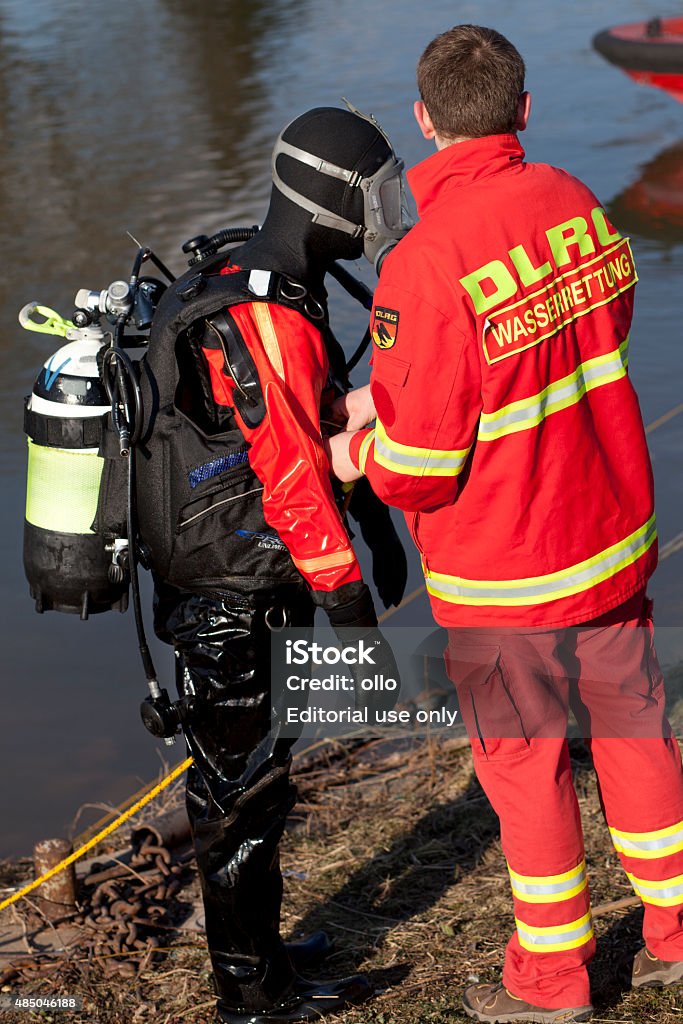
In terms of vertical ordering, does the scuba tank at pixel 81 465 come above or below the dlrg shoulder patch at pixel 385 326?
below

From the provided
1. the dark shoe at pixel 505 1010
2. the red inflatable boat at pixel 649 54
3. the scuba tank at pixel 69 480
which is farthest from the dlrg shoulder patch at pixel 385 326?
the red inflatable boat at pixel 649 54

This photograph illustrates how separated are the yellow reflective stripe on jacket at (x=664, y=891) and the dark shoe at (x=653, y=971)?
153 millimetres

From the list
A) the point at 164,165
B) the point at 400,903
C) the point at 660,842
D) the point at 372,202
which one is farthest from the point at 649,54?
the point at 660,842

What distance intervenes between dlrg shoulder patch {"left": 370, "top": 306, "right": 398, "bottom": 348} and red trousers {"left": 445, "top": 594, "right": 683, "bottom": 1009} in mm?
630

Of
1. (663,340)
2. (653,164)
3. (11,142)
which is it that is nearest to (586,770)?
(663,340)

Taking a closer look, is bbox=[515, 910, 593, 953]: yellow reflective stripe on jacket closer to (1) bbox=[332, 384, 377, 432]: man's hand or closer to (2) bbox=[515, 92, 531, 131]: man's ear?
(1) bbox=[332, 384, 377, 432]: man's hand

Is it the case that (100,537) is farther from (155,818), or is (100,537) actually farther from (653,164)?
(653,164)

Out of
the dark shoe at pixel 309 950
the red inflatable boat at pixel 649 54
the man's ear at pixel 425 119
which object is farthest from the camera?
the red inflatable boat at pixel 649 54

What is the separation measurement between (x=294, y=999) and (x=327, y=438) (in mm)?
1314

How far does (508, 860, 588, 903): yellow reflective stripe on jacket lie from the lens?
2613 millimetres

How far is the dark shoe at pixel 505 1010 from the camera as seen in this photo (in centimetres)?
270

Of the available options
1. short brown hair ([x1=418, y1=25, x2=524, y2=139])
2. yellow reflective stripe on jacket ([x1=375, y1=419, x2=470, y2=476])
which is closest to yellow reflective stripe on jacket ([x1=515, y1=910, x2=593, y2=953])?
yellow reflective stripe on jacket ([x1=375, y1=419, x2=470, y2=476])

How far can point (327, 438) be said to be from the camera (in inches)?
107
